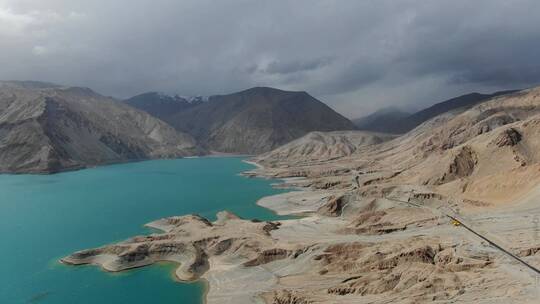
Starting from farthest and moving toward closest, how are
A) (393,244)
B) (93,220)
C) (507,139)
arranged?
(507,139)
(93,220)
(393,244)

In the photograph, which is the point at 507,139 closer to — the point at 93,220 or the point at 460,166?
the point at 460,166

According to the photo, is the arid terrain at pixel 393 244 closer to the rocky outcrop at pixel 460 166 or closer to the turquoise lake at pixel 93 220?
the rocky outcrop at pixel 460 166

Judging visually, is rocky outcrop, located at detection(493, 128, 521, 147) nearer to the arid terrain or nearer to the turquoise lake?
the arid terrain

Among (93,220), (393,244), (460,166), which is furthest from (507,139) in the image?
(93,220)

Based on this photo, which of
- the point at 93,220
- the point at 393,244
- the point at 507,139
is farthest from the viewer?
the point at 507,139

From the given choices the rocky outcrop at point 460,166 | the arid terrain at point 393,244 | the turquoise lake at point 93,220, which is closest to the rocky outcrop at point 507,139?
the arid terrain at point 393,244

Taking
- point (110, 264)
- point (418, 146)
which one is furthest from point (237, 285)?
point (418, 146)

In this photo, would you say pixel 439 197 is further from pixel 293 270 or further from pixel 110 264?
pixel 110 264
